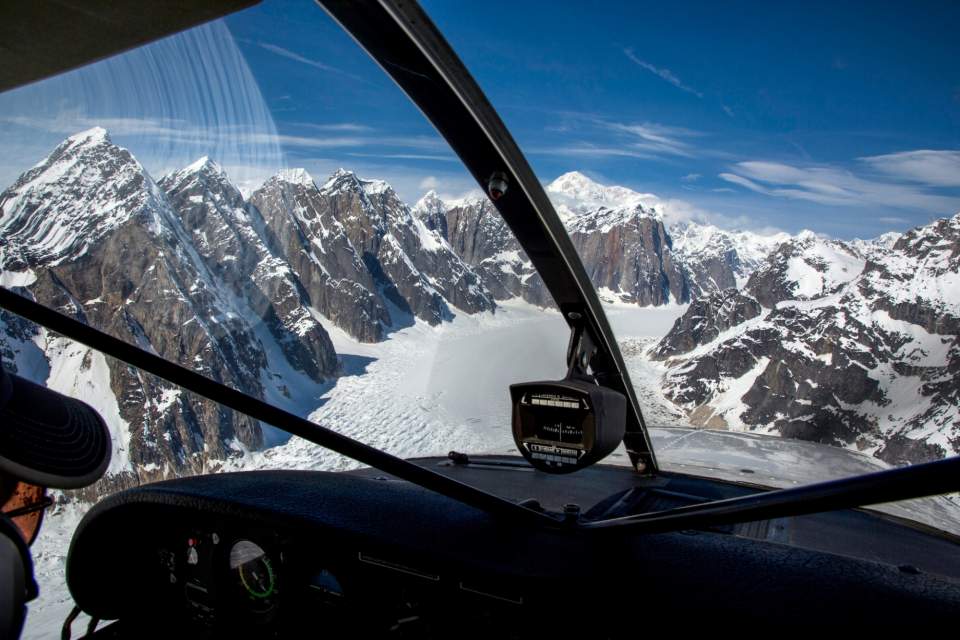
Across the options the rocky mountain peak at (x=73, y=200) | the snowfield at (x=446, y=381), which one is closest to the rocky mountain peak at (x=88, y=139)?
the rocky mountain peak at (x=73, y=200)

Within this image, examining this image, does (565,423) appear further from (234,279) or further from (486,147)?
(234,279)

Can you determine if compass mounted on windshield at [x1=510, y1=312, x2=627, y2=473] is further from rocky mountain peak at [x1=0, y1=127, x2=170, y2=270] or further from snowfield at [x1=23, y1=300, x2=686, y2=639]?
rocky mountain peak at [x1=0, y1=127, x2=170, y2=270]

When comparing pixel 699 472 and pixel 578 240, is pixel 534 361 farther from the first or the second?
pixel 699 472

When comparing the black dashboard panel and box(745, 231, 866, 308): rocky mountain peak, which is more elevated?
box(745, 231, 866, 308): rocky mountain peak

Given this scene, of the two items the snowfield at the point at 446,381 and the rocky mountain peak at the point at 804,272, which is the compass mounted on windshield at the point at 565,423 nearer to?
the snowfield at the point at 446,381

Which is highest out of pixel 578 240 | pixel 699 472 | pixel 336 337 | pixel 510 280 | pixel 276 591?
pixel 578 240

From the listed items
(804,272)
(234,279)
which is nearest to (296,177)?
(234,279)

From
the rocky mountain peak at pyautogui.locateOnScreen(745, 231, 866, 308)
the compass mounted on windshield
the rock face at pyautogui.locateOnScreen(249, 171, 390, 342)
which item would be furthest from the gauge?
the rocky mountain peak at pyautogui.locateOnScreen(745, 231, 866, 308)

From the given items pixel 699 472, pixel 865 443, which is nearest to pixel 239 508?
pixel 699 472
